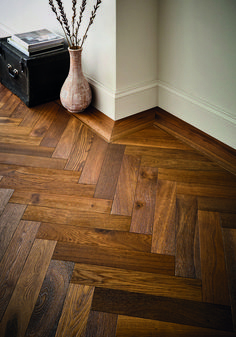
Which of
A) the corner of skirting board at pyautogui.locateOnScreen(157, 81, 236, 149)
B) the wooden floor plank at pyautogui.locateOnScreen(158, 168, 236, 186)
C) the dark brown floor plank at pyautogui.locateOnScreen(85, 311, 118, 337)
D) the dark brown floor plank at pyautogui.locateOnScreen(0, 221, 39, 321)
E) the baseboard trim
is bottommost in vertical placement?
the dark brown floor plank at pyautogui.locateOnScreen(85, 311, 118, 337)

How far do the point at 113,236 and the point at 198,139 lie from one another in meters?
0.84

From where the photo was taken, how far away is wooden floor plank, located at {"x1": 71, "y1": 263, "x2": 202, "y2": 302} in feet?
4.13

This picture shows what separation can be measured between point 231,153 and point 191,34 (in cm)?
66

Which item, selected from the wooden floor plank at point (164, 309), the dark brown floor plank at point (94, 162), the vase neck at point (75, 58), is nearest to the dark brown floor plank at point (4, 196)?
the dark brown floor plank at point (94, 162)

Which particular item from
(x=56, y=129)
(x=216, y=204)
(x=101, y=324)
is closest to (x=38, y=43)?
(x=56, y=129)

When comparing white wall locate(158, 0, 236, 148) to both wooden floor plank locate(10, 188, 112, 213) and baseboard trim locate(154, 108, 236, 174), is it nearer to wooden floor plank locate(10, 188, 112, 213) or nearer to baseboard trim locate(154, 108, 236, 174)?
baseboard trim locate(154, 108, 236, 174)

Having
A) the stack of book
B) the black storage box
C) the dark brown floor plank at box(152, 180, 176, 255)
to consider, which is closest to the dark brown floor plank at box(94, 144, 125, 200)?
the dark brown floor plank at box(152, 180, 176, 255)

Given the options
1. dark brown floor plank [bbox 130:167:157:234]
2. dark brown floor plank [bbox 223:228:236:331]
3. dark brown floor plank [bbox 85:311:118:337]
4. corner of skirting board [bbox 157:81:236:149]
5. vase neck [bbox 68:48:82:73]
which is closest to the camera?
dark brown floor plank [bbox 85:311:118:337]

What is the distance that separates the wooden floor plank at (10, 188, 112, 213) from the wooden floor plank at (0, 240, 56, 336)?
0.23 m

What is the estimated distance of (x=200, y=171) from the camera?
180cm

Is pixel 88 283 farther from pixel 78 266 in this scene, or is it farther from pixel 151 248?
pixel 151 248

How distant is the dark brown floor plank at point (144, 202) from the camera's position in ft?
4.97

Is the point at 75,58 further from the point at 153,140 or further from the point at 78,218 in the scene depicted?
the point at 78,218

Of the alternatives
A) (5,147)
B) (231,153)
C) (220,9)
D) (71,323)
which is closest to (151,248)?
(71,323)
